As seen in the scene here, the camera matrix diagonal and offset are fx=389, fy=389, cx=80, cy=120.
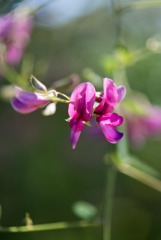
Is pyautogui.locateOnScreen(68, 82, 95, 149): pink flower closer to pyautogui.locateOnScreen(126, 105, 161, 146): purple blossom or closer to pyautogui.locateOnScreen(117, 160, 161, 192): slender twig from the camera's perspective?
pyautogui.locateOnScreen(117, 160, 161, 192): slender twig

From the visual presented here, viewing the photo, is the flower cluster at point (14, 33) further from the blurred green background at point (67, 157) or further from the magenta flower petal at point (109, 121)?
the blurred green background at point (67, 157)

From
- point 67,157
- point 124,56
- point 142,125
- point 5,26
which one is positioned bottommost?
point 67,157

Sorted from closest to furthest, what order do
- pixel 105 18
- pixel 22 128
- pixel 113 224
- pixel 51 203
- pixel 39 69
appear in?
pixel 39 69
pixel 51 203
pixel 113 224
pixel 22 128
pixel 105 18

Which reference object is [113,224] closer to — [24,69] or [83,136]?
[83,136]

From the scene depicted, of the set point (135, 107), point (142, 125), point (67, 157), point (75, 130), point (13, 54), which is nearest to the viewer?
point (75, 130)

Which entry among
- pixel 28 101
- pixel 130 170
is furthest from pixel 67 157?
pixel 28 101

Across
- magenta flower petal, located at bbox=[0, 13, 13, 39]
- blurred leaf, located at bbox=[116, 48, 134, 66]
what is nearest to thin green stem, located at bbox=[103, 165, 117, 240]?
blurred leaf, located at bbox=[116, 48, 134, 66]

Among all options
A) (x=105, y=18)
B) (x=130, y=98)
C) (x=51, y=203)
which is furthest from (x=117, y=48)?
(x=105, y=18)

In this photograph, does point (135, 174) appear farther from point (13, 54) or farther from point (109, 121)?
point (13, 54)
